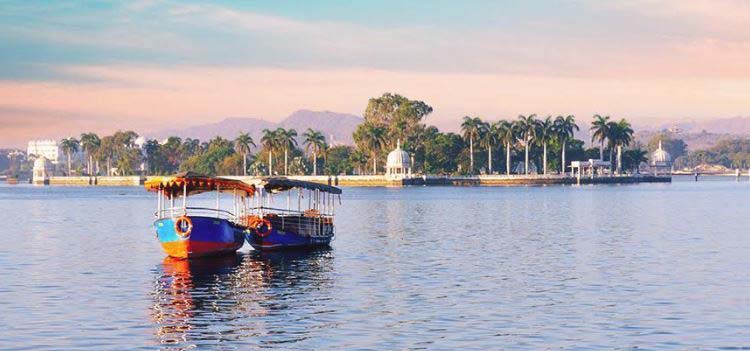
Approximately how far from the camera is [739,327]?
3666 centimetres

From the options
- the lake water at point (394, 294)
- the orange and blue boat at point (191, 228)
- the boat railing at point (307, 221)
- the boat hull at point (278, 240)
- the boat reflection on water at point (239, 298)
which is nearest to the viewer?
the lake water at point (394, 294)

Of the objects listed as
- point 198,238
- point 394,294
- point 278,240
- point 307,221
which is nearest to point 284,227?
point 278,240

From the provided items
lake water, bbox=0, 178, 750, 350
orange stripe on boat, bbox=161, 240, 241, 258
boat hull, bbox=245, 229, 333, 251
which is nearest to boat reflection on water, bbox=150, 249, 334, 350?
lake water, bbox=0, 178, 750, 350

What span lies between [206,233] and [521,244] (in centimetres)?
2353

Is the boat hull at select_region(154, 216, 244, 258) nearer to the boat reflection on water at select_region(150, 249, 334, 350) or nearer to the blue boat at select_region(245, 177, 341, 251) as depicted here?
the boat reflection on water at select_region(150, 249, 334, 350)

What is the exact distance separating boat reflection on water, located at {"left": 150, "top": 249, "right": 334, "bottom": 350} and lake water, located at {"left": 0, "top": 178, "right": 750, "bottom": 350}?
0.10 meters

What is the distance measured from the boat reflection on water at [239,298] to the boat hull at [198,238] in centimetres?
A: 55

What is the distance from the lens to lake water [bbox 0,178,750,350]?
115 ft

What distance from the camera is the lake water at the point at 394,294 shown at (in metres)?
35.1

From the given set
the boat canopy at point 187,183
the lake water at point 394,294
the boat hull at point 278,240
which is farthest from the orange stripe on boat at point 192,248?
the boat hull at point 278,240

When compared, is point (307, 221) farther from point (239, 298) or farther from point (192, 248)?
point (239, 298)

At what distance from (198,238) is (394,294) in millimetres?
18048

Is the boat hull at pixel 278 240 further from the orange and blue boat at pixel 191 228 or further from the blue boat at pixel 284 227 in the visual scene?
the orange and blue boat at pixel 191 228

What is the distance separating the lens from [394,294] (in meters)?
45.6
